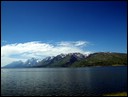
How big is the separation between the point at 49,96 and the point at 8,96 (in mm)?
15453

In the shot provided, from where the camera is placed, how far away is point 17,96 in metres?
74.0

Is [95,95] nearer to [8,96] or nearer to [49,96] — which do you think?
[49,96]

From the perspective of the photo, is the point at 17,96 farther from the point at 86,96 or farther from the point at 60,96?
the point at 86,96

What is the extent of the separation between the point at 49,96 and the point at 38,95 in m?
5.34

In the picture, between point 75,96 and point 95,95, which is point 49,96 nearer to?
point 75,96

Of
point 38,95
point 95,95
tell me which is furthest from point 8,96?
point 95,95

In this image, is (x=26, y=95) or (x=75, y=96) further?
(x=26, y=95)

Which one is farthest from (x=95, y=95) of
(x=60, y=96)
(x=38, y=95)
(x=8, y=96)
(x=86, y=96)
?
(x=8, y=96)

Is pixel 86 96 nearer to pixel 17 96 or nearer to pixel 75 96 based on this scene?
pixel 75 96

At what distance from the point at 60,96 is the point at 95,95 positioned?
41.1ft

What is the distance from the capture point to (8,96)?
7425 centimetres

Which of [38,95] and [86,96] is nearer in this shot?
[86,96]

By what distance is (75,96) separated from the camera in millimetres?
70875

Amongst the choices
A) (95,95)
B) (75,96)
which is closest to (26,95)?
(75,96)
